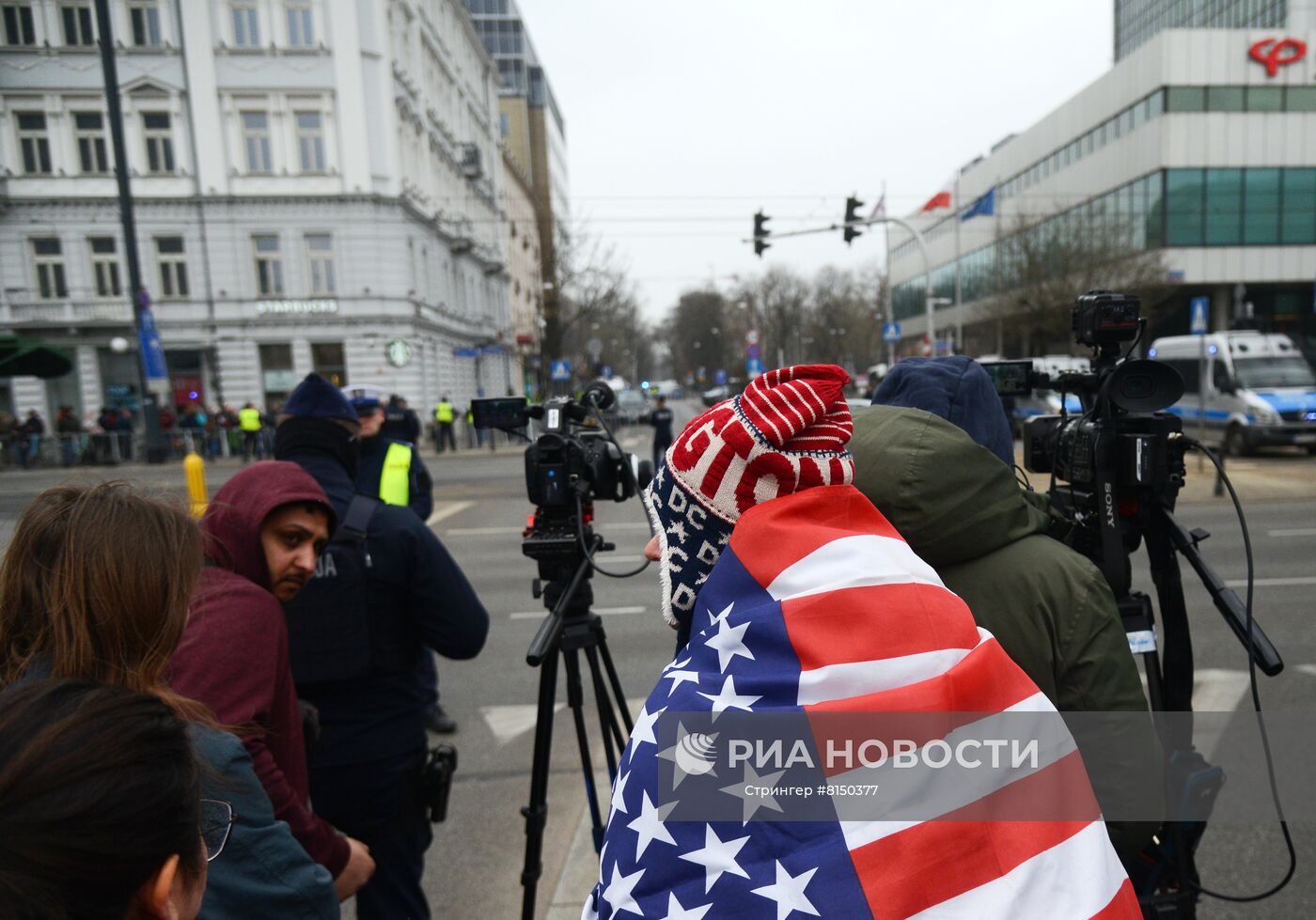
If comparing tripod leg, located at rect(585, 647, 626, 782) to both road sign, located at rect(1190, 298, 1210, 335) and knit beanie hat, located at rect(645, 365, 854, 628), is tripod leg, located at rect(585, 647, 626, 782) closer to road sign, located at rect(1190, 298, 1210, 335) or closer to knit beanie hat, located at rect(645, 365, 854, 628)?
knit beanie hat, located at rect(645, 365, 854, 628)

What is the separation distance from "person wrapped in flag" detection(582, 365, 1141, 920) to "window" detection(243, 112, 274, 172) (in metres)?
31.1

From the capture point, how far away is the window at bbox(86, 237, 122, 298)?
2761 cm

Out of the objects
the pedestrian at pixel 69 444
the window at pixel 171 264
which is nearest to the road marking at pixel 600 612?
the pedestrian at pixel 69 444

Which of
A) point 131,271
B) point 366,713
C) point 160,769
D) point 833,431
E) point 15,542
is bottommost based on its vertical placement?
point 366,713

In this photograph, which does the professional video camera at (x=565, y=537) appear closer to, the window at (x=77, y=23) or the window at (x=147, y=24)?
the window at (x=147, y=24)

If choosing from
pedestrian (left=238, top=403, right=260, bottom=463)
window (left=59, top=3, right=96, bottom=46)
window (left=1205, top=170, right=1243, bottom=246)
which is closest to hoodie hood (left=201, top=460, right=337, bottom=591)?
pedestrian (left=238, top=403, right=260, bottom=463)

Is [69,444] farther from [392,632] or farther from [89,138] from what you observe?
[392,632]

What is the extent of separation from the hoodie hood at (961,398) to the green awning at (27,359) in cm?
527

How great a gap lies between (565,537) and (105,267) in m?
31.8

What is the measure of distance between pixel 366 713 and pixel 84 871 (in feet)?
5.40

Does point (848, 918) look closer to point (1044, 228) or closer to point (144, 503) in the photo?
point (144, 503)

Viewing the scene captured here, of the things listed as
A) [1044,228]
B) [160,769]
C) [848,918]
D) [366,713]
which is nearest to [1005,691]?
[848,918]

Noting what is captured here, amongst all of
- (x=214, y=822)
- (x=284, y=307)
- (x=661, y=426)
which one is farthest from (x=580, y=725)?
(x=284, y=307)

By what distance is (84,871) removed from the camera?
824 mm
